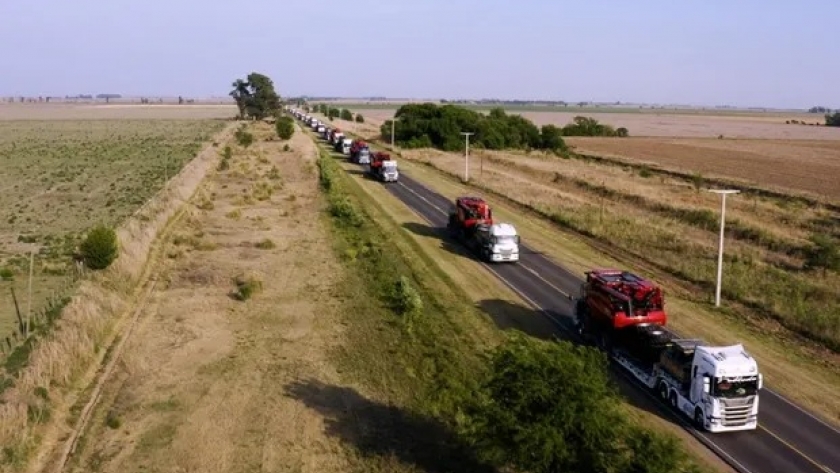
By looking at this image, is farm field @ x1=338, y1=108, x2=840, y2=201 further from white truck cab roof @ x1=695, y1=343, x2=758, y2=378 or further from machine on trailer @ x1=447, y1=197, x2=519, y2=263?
white truck cab roof @ x1=695, y1=343, x2=758, y2=378

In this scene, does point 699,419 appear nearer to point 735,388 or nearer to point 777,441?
point 735,388

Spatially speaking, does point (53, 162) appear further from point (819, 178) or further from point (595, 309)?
point (819, 178)

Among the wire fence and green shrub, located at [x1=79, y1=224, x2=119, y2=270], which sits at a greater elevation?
green shrub, located at [x1=79, y1=224, x2=119, y2=270]

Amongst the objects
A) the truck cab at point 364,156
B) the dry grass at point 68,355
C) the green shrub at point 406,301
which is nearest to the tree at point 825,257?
the green shrub at point 406,301

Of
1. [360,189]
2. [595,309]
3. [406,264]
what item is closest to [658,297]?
[595,309]

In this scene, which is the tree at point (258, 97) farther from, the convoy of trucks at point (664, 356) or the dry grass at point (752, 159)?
the convoy of trucks at point (664, 356)

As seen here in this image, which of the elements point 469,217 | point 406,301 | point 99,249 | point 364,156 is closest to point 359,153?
point 364,156

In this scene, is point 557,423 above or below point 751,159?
above

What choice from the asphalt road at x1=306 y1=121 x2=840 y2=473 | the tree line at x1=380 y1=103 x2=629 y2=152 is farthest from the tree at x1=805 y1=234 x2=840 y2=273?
the tree line at x1=380 y1=103 x2=629 y2=152
